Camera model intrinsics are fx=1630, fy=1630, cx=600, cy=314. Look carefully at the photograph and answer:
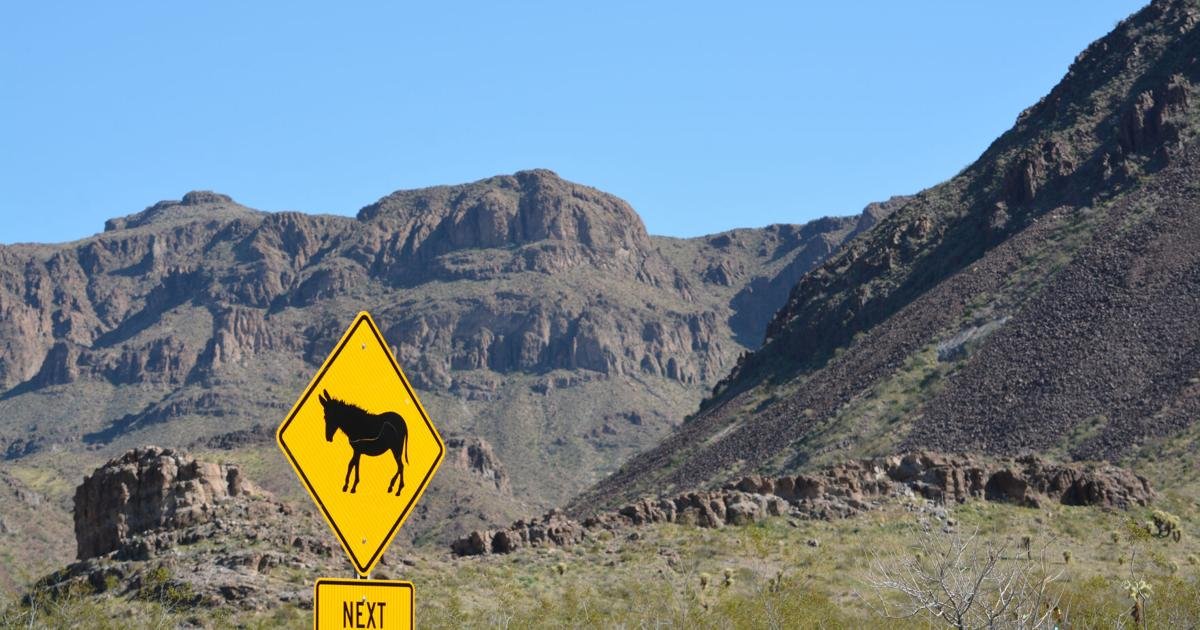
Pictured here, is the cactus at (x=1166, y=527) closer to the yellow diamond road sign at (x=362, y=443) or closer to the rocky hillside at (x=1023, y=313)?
the rocky hillside at (x=1023, y=313)

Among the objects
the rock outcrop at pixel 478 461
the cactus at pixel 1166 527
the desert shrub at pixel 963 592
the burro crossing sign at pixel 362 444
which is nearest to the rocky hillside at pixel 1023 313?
the cactus at pixel 1166 527

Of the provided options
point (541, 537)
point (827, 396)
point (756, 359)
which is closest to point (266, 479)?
point (756, 359)

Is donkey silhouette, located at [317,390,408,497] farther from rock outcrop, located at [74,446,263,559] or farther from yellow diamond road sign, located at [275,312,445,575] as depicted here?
rock outcrop, located at [74,446,263,559]

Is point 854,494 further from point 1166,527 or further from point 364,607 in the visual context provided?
point 364,607

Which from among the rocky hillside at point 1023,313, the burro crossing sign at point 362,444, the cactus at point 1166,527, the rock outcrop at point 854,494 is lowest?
the cactus at point 1166,527

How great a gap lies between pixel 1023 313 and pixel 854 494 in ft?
123

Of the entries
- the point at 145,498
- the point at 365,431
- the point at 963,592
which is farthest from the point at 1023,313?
the point at 365,431

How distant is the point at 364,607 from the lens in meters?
11.0

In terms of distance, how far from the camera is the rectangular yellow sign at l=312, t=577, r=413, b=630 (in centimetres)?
1097

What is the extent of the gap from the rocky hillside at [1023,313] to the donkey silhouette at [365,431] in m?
57.1

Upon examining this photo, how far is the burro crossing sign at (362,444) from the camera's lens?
445 inches

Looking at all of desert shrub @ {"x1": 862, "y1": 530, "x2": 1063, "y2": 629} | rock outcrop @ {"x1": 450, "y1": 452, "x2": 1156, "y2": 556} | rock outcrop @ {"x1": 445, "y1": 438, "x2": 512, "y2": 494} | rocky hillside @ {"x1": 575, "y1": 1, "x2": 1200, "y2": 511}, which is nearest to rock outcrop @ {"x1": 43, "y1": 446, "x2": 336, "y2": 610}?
rock outcrop @ {"x1": 450, "y1": 452, "x2": 1156, "y2": 556}

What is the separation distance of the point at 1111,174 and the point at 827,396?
2240 centimetres

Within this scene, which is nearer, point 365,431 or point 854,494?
point 365,431
